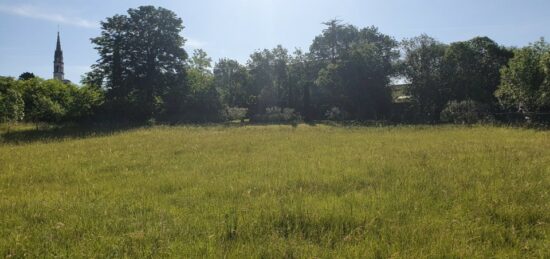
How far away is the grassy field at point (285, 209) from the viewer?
5062mm

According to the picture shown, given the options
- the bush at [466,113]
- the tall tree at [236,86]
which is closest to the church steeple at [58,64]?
the tall tree at [236,86]

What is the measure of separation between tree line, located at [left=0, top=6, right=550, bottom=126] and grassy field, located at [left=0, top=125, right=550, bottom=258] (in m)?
27.6

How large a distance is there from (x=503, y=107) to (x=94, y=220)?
140ft

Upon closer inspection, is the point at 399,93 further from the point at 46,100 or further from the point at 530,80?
the point at 46,100

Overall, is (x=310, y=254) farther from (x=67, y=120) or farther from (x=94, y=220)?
(x=67, y=120)

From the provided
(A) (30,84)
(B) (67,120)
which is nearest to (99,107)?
(B) (67,120)

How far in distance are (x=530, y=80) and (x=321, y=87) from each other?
80.3 ft

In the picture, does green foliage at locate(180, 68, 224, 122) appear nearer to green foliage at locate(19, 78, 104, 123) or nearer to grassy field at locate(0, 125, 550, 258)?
green foliage at locate(19, 78, 104, 123)

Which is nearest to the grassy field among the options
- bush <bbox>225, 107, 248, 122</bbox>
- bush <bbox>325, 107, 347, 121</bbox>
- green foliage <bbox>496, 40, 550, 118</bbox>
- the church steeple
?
green foliage <bbox>496, 40, 550, 118</bbox>

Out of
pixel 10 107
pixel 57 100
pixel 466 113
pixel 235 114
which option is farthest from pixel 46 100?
pixel 466 113

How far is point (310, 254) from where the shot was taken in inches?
190

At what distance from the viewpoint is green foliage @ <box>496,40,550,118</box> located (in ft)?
101

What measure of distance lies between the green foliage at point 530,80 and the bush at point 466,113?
274cm

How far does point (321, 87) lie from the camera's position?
171ft
